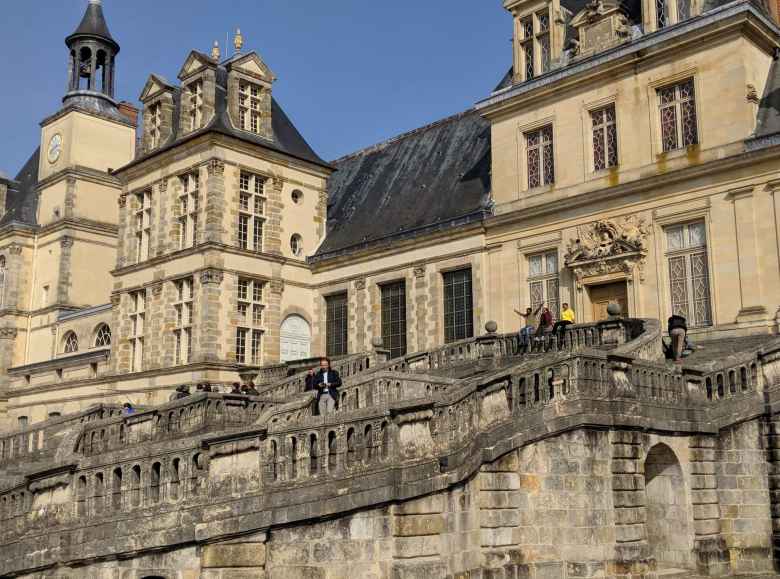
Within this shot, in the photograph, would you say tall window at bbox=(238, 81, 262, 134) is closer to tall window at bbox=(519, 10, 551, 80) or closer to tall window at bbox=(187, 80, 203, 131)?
tall window at bbox=(187, 80, 203, 131)

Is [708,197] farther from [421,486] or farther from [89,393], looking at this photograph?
[89,393]

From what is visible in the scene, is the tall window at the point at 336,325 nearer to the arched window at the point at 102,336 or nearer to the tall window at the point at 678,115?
the arched window at the point at 102,336

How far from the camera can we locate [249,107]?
106 feet

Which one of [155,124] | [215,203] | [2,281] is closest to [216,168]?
[215,203]

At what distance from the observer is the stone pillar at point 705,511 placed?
47.4ft

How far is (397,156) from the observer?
34.6 meters

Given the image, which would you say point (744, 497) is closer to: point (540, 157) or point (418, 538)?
point (418, 538)

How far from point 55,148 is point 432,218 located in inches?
885

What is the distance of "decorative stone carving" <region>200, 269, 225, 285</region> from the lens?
29.0 meters

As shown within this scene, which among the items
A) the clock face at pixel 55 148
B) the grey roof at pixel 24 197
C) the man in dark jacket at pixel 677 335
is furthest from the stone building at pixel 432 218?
the man in dark jacket at pixel 677 335

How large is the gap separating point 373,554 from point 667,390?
5863mm

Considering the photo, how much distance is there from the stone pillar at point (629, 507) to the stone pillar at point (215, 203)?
18995mm

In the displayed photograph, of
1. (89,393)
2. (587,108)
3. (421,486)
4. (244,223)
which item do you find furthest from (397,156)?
(421,486)

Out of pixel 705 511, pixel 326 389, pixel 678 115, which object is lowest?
pixel 705 511
